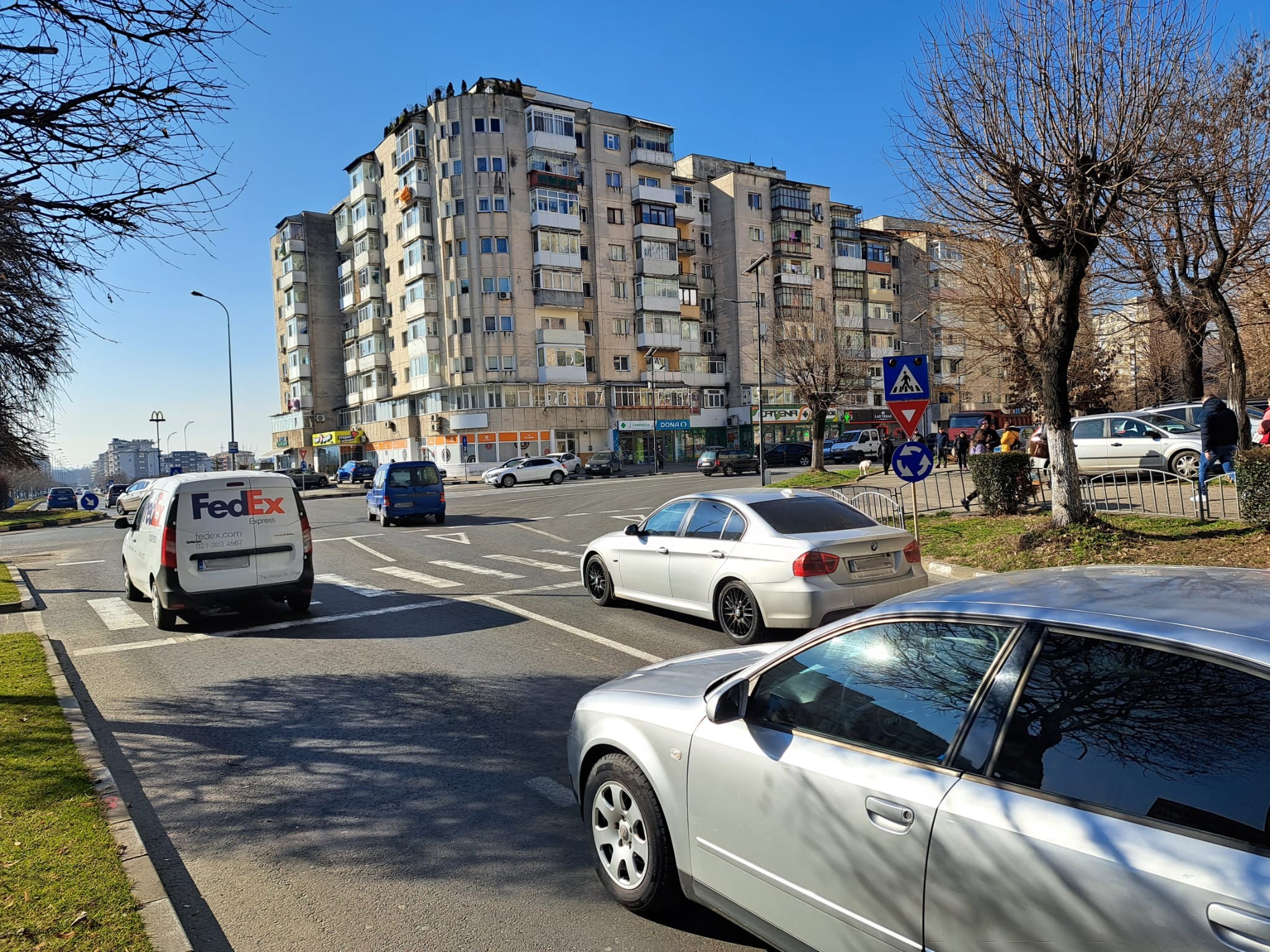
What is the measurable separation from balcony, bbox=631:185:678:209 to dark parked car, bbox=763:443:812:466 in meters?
27.2

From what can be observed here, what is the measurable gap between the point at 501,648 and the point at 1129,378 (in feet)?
227

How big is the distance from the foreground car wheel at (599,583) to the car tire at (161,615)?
198 inches

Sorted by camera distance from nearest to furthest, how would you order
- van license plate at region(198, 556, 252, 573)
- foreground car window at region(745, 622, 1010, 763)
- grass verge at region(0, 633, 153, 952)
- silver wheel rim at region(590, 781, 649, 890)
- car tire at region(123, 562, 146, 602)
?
1. foreground car window at region(745, 622, 1010, 763)
2. grass verge at region(0, 633, 153, 952)
3. silver wheel rim at region(590, 781, 649, 890)
4. van license plate at region(198, 556, 252, 573)
5. car tire at region(123, 562, 146, 602)

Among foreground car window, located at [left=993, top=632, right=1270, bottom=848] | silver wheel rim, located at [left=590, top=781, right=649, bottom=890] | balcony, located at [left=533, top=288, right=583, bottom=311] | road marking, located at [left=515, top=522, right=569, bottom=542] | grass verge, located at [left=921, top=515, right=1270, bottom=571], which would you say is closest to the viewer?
foreground car window, located at [left=993, top=632, right=1270, bottom=848]

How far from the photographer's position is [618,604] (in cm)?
1022

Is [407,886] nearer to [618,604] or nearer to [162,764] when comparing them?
[162,764]

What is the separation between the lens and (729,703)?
9.95ft

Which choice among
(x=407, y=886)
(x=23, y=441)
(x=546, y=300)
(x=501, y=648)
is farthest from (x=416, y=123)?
(x=407, y=886)

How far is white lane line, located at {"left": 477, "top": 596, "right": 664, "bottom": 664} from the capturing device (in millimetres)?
7684

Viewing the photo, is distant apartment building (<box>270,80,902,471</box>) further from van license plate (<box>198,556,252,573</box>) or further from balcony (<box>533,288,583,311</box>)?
van license plate (<box>198,556,252,573</box>)

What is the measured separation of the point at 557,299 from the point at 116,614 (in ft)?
176

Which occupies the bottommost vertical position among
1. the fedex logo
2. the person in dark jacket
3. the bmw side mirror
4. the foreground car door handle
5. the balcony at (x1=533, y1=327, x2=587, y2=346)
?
the foreground car door handle

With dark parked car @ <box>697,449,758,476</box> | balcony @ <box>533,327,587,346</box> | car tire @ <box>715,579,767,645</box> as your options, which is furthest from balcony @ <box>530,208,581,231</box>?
car tire @ <box>715,579,767,645</box>

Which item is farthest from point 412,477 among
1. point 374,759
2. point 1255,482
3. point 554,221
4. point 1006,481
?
point 554,221
